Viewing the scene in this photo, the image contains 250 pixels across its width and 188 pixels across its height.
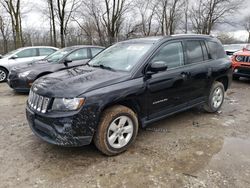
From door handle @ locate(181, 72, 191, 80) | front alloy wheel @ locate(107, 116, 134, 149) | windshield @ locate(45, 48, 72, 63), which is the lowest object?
front alloy wheel @ locate(107, 116, 134, 149)

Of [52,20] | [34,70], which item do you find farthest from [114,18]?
[34,70]

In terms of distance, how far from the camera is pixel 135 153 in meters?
3.11

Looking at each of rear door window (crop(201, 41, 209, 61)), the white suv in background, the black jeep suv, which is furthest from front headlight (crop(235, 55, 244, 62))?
the white suv in background

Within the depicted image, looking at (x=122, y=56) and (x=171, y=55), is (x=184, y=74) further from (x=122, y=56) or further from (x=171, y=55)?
(x=122, y=56)

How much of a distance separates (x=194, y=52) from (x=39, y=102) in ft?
9.60

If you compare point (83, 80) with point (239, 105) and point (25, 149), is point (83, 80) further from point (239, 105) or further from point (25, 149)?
point (239, 105)

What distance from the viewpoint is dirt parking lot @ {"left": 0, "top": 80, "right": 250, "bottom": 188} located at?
2.51 m

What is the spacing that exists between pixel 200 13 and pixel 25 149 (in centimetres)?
3158

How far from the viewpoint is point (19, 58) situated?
9.02 m

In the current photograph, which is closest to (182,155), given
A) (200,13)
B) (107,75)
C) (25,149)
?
(107,75)

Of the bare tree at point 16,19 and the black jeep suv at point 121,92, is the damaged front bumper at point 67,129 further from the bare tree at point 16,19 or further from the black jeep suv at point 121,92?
the bare tree at point 16,19

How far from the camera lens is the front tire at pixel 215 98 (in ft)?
14.8

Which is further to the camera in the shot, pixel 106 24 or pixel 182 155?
pixel 106 24

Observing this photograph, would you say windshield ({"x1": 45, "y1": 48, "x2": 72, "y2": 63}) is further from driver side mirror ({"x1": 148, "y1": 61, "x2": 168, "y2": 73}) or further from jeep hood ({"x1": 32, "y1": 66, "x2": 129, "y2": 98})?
driver side mirror ({"x1": 148, "y1": 61, "x2": 168, "y2": 73})
